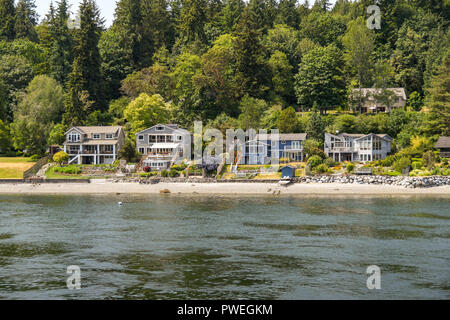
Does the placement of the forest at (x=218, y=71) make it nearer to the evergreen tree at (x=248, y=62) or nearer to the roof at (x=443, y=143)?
the evergreen tree at (x=248, y=62)

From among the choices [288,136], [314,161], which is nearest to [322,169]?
[314,161]

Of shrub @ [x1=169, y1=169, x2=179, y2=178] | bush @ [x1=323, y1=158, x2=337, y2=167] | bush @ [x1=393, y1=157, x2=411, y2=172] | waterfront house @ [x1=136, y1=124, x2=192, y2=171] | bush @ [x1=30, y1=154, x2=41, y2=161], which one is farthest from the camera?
bush @ [x1=30, y1=154, x2=41, y2=161]

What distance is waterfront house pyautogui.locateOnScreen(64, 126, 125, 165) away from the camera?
92.6 metres

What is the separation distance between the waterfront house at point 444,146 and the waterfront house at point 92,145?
49.4m

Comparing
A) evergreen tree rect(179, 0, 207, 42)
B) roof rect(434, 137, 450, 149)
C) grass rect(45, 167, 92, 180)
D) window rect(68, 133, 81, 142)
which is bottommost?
grass rect(45, 167, 92, 180)

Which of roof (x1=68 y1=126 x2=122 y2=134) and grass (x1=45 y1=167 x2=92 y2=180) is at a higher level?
roof (x1=68 y1=126 x2=122 y2=134)

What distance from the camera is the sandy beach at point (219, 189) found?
70188mm

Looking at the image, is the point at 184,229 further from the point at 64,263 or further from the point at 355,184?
the point at 355,184

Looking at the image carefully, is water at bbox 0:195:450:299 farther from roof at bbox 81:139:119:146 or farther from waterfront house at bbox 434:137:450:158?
roof at bbox 81:139:119:146

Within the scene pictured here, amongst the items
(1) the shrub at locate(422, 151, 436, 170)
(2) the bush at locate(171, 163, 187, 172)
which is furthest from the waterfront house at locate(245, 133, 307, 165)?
(1) the shrub at locate(422, 151, 436, 170)

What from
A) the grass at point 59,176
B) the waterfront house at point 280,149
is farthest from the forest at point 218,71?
the grass at point 59,176

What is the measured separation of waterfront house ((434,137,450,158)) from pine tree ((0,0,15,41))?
321ft

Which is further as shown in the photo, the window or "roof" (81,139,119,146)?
the window
